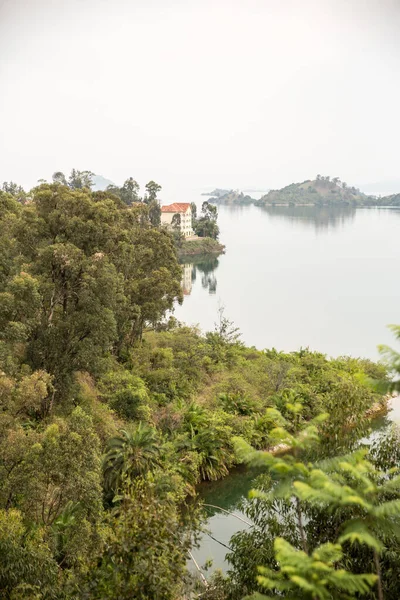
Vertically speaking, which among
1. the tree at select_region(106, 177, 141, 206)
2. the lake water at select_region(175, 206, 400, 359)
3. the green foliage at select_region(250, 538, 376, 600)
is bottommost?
the lake water at select_region(175, 206, 400, 359)

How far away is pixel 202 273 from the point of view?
52.2 meters

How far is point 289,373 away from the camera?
20750mm

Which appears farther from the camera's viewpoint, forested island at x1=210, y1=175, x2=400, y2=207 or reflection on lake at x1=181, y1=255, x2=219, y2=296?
forested island at x1=210, y1=175, x2=400, y2=207

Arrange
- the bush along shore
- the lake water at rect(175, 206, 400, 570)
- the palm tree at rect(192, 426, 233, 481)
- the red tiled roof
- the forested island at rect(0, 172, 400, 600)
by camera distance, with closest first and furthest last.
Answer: the forested island at rect(0, 172, 400, 600), the palm tree at rect(192, 426, 233, 481), the lake water at rect(175, 206, 400, 570), the bush along shore, the red tiled roof

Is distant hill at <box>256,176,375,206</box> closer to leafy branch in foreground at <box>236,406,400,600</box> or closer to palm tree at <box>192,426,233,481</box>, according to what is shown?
palm tree at <box>192,426,233,481</box>

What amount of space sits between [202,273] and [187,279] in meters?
4.20

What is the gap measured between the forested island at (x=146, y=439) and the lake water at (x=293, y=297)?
3.63ft

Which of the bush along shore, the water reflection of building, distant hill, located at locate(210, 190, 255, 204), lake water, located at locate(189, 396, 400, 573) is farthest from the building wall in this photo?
distant hill, located at locate(210, 190, 255, 204)

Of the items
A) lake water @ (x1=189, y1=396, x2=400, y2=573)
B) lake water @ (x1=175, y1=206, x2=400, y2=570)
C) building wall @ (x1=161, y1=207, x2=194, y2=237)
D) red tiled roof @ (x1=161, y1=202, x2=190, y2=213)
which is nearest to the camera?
lake water @ (x1=189, y1=396, x2=400, y2=573)

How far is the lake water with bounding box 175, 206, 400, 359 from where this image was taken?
103 ft

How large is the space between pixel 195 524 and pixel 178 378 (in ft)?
36.6

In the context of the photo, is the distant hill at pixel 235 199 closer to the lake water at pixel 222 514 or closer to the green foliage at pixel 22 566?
the lake water at pixel 222 514

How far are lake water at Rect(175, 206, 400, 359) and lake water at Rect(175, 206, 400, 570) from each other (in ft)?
0.21

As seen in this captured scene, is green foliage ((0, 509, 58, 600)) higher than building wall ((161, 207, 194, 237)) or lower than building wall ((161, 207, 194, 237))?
lower
